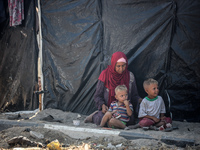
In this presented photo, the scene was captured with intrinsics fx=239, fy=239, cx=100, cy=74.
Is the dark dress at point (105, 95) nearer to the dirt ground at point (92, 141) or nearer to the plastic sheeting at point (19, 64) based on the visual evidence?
the dirt ground at point (92, 141)

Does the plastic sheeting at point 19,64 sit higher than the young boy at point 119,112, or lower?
higher

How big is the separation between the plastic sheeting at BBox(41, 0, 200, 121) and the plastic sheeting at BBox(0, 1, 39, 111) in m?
0.38

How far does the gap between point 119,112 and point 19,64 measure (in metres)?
3.37

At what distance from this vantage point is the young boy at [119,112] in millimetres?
4512

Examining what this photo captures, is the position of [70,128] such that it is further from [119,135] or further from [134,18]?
[134,18]

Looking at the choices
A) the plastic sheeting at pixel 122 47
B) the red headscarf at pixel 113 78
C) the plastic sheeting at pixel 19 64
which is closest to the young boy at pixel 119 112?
the red headscarf at pixel 113 78

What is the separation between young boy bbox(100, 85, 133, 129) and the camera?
4.51 meters

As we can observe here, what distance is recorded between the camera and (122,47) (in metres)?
5.56

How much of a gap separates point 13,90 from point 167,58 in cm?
421

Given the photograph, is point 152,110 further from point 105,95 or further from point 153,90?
point 105,95

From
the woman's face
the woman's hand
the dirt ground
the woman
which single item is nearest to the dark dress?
the woman

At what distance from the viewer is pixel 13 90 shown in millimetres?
6645

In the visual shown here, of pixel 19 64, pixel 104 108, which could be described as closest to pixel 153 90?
pixel 104 108

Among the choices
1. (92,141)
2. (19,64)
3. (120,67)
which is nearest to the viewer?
(92,141)
